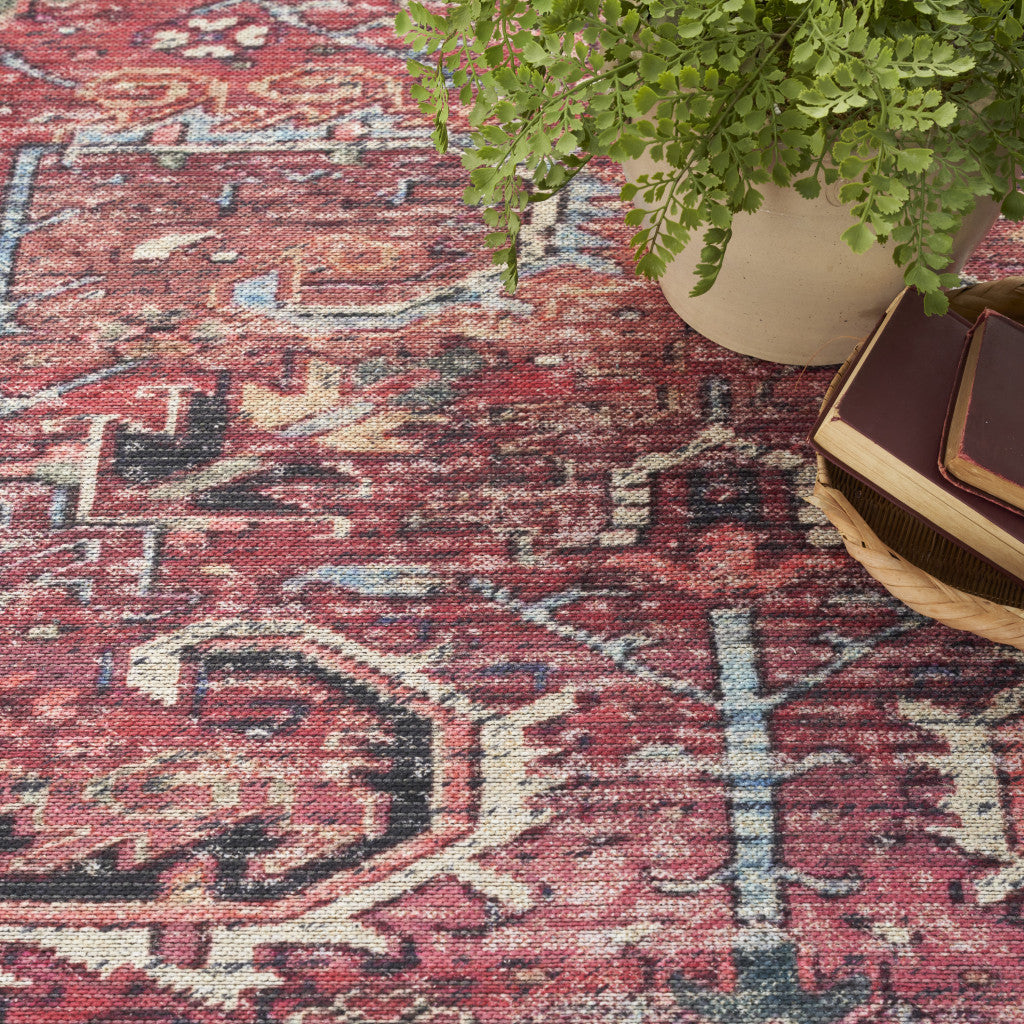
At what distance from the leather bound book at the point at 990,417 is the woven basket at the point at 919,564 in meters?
0.08

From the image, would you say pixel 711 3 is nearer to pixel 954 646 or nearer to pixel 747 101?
pixel 747 101

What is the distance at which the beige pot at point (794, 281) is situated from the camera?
102 centimetres

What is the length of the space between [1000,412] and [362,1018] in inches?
29.9

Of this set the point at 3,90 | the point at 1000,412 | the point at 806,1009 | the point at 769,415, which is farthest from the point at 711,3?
the point at 3,90

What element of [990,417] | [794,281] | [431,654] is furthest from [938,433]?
[431,654]

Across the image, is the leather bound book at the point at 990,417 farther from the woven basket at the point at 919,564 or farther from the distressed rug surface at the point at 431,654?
the distressed rug surface at the point at 431,654

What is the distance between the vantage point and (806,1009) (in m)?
0.94

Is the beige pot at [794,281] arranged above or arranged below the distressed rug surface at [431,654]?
above

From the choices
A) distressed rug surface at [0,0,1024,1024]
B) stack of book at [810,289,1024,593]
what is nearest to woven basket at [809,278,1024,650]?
stack of book at [810,289,1024,593]

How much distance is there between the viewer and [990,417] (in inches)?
36.2

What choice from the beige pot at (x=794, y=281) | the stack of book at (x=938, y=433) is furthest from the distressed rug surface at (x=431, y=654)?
the stack of book at (x=938, y=433)

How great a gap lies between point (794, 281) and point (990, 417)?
0.26 metres

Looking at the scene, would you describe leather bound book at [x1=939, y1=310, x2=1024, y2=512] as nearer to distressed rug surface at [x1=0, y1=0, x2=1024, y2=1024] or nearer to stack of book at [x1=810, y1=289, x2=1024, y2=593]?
stack of book at [x1=810, y1=289, x2=1024, y2=593]

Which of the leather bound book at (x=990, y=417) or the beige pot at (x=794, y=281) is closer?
the leather bound book at (x=990, y=417)
